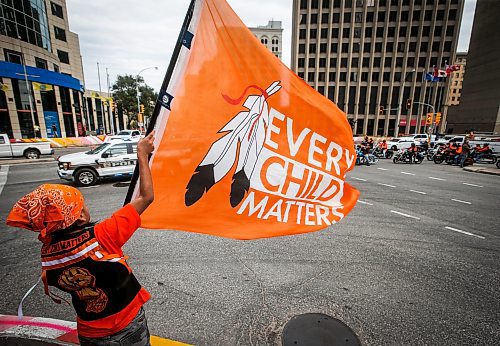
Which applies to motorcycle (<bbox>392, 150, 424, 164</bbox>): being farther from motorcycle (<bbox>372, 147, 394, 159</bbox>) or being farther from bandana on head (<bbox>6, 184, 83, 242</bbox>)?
bandana on head (<bbox>6, 184, 83, 242</bbox>)

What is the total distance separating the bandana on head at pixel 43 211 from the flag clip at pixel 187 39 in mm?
1265

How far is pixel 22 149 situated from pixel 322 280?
69.4ft

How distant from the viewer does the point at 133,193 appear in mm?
1825

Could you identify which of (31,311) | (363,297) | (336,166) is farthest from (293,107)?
(31,311)

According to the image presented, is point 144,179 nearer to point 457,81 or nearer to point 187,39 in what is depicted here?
point 187,39

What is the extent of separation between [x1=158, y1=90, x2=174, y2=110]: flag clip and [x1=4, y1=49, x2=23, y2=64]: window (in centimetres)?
3738

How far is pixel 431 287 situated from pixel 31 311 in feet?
16.8

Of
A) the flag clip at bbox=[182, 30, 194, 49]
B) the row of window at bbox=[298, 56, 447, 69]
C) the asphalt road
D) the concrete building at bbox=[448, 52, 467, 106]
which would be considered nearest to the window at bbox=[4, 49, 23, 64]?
the asphalt road

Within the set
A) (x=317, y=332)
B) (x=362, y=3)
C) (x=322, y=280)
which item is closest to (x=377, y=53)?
(x=362, y=3)

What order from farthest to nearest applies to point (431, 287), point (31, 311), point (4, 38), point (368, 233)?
point (4, 38)
point (368, 233)
point (431, 287)
point (31, 311)

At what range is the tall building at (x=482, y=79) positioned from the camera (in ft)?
141

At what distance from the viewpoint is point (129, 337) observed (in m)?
1.64

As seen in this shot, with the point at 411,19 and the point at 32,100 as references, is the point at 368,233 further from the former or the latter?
the point at 411,19

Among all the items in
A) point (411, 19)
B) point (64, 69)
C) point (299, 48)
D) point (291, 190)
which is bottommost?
point (291, 190)
